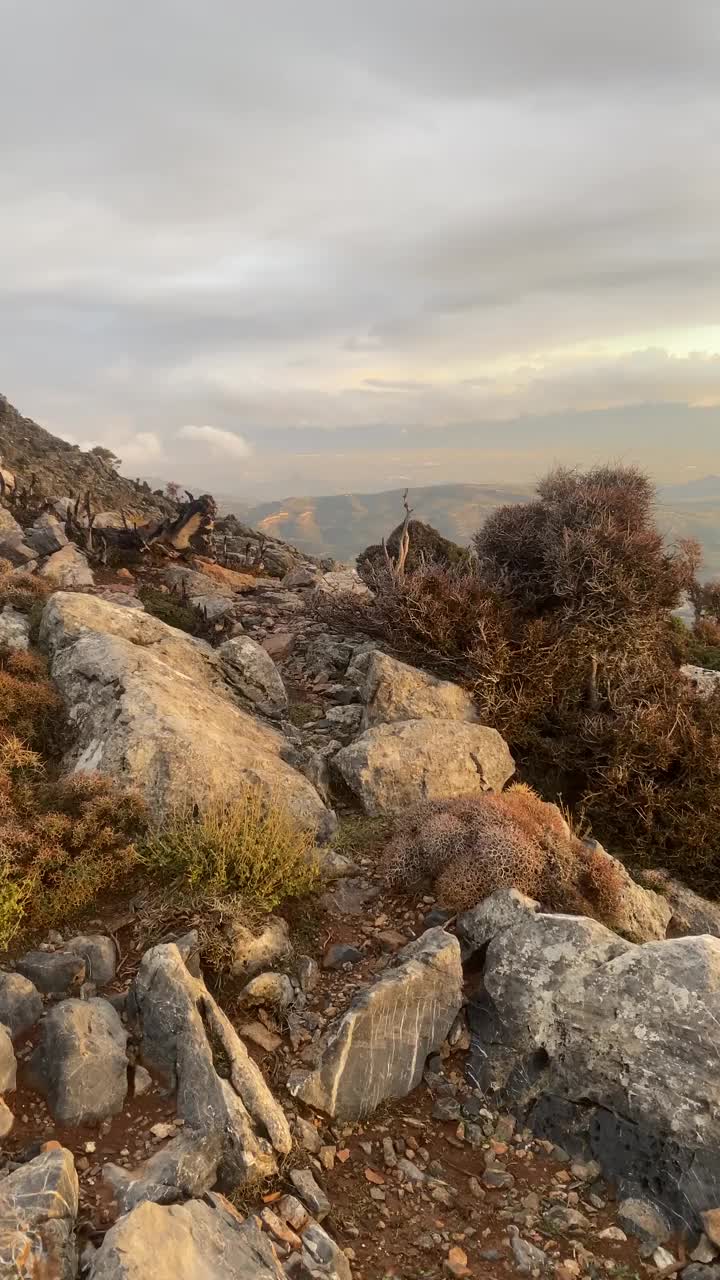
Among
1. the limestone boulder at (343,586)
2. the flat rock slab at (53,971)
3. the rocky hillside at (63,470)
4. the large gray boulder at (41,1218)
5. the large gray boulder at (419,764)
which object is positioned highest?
the rocky hillside at (63,470)

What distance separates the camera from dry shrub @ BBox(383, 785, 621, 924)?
24.7ft

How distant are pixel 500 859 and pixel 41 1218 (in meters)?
5.00

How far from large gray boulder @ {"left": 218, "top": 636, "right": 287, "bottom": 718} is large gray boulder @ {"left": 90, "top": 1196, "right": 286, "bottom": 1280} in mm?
8422

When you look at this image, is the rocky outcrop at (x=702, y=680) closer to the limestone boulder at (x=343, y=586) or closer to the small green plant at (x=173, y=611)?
the limestone boulder at (x=343, y=586)

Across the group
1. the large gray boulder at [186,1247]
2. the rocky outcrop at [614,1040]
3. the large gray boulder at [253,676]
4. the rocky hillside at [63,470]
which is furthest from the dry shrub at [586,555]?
the rocky hillside at [63,470]

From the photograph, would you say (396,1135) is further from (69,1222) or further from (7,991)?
(7,991)

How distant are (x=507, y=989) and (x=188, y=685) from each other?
6.65 m

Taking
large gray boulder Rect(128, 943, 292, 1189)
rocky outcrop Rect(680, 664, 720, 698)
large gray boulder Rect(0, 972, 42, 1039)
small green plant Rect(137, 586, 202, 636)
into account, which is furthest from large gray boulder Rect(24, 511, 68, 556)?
rocky outcrop Rect(680, 664, 720, 698)

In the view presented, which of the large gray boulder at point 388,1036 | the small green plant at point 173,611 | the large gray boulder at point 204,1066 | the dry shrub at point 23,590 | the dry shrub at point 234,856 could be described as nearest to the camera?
the large gray boulder at point 204,1066

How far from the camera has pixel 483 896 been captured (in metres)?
7.44

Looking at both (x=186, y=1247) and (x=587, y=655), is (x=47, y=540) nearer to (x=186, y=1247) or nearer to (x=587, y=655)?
(x=587, y=655)

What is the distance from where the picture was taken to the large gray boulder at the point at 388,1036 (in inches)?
223

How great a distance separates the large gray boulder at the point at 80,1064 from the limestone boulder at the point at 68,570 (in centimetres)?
1115

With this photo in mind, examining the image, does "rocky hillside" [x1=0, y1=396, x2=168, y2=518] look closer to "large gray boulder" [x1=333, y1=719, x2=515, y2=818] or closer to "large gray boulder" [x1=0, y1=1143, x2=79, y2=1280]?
"large gray boulder" [x1=333, y1=719, x2=515, y2=818]
